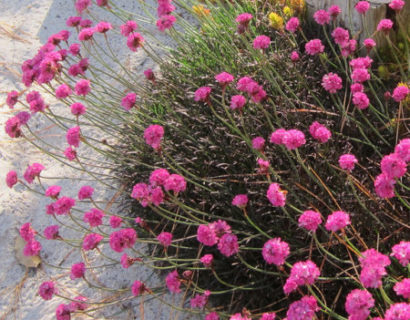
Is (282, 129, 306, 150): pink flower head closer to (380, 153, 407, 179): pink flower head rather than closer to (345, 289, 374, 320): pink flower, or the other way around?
(380, 153, 407, 179): pink flower head

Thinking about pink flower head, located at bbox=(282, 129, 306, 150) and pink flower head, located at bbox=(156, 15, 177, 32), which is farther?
pink flower head, located at bbox=(156, 15, 177, 32)

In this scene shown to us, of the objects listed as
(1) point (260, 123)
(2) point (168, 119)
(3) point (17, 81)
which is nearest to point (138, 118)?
(2) point (168, 119)

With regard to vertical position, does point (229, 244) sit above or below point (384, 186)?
below

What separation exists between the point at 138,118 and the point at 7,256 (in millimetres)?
1131

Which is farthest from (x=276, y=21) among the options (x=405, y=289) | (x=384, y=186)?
(x=405, y=289)

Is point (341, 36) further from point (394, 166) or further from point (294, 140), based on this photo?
point (394, 166)

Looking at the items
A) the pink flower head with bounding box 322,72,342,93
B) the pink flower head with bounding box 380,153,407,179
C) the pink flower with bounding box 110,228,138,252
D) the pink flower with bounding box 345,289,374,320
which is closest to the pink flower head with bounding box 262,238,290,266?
the pink flower with bounding box 345,289,374,320

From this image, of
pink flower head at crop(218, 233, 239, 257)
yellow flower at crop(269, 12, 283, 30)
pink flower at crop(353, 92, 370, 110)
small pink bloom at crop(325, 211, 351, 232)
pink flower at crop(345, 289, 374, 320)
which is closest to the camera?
pink flower at crop(345, 289, 374, 320)

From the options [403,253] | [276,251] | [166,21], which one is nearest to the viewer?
[403,253]

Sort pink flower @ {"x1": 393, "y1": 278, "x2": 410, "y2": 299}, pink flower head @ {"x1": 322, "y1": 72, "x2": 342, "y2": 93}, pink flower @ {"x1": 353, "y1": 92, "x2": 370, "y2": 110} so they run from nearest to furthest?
pink flower @ {"x1": 393, "y1": 278, "x2": 410, "y2": 299} → pink flower @ {"x1": 353, "y1": 92, "x2": 370, "y2": 110} → pink flower head @ {"x1": 322, "y1": 72, "x2": 342, "y2": 93}

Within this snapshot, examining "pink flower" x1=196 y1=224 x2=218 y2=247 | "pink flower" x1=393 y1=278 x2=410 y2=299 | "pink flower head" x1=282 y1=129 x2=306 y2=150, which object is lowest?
"pink flower" x1=393 y1=278 x2=410 y2=299

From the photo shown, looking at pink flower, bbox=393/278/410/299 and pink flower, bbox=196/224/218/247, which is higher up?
pink flower, bbox=196/224/218/247

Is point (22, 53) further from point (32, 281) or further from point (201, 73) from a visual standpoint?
point (32, 281)

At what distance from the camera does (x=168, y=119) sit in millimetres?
2951
